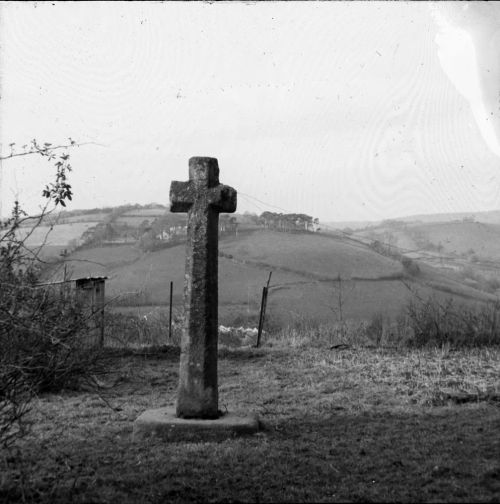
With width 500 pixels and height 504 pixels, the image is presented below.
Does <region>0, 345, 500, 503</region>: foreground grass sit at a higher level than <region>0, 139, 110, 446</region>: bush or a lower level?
lower

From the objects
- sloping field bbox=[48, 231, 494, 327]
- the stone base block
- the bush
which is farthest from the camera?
sloping field bbox=[48, 231, 494, 327]

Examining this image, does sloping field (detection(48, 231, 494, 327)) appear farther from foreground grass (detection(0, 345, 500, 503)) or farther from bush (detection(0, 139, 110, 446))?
bush (detection(0, 139, 110, 446))

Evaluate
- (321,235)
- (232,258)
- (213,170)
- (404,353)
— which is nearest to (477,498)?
(213,170)

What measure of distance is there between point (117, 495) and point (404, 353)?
986cm

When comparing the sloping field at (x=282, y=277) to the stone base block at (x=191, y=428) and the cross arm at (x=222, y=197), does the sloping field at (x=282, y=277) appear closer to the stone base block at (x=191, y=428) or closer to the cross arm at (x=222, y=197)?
the cross arm at (x=222, y=197)

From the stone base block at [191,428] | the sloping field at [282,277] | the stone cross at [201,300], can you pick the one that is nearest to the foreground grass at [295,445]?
the stone base block at [191,428]

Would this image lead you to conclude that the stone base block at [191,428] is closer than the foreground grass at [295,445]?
No

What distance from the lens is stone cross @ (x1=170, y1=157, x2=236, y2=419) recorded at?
8.16 m

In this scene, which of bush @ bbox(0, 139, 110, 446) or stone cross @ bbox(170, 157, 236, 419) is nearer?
bush @ bbox(0, 139, 110, 446)

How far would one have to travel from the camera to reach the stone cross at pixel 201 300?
8164mm

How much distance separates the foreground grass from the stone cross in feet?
2.48

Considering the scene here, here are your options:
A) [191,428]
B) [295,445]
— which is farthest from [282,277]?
[295,445]

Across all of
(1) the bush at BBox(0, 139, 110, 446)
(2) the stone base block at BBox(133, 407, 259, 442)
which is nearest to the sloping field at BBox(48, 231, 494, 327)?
(2) the stone base block at BBox(133, 407, 259, 442)

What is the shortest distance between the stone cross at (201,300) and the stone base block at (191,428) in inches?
11.9
